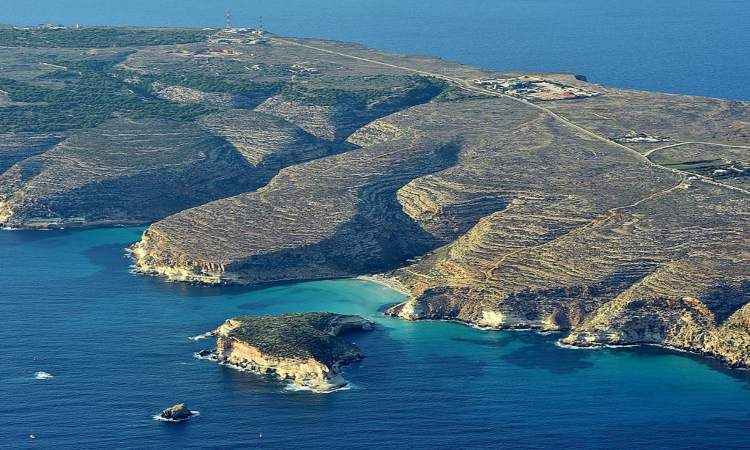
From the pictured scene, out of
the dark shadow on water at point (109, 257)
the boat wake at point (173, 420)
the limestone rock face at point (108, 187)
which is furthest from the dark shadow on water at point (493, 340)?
the limestone rock face at point (108, 187)

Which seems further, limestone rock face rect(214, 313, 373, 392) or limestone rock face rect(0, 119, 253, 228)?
limestone rock face rect(0, 119, 253, 228)

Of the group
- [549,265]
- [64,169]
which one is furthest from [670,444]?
[64,169]

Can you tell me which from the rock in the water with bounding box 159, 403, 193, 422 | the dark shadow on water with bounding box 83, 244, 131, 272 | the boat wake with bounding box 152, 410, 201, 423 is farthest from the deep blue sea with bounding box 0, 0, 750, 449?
the dark shadow on water with bounding box 83, 244, 131, 272

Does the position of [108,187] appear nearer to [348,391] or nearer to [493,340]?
[493,340]

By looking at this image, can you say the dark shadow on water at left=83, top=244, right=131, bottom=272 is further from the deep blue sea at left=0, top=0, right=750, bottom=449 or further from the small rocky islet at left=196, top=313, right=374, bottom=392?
the small rocky islet at left=196, top=313, right=374, bottom=392

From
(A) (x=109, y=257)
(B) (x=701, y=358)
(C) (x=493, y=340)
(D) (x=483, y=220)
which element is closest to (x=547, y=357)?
(C) (x=493, y=340)

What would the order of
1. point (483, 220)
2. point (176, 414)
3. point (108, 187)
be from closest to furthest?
point (176, 414) < point (483, 220) < point (108, 187)

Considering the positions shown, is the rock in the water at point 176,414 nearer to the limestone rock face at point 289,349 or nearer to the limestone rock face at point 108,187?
the limestone rock face at point 289,349

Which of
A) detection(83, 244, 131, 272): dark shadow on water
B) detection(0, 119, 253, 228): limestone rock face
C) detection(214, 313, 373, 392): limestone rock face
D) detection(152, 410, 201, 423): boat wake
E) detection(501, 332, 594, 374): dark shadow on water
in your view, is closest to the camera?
detection(152, 410, 201, 423): boat wake
